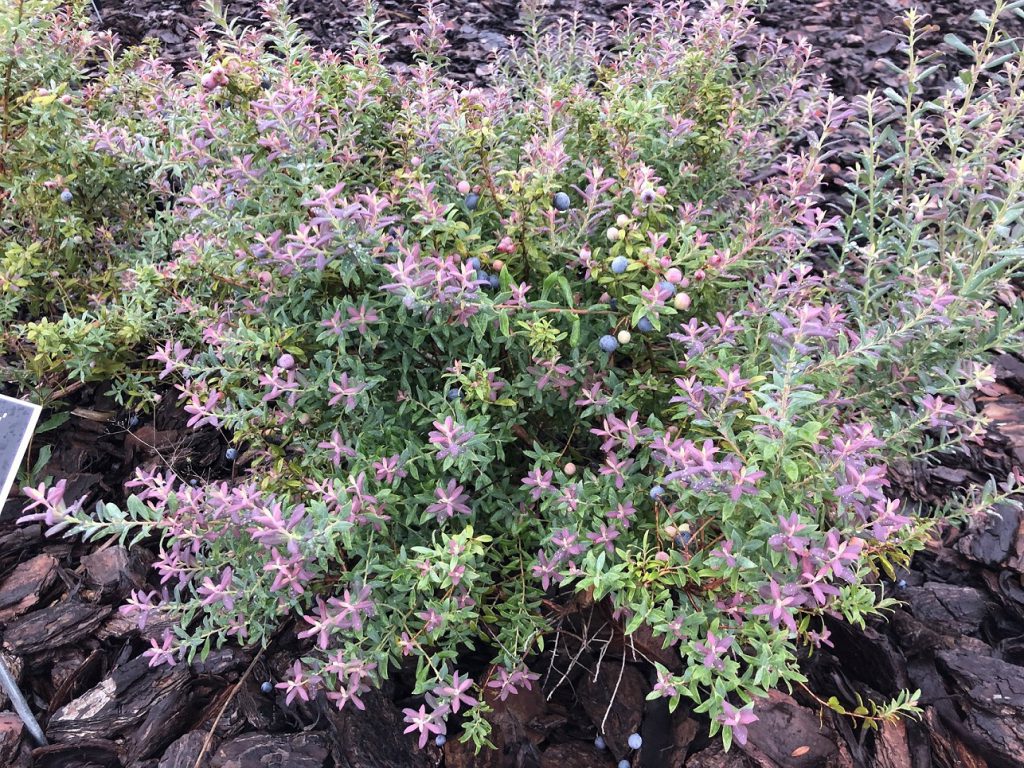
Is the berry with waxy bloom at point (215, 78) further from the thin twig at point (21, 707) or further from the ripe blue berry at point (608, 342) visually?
the thin twig at point (21, 707)

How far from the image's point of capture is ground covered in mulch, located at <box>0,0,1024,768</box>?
224 centimetres

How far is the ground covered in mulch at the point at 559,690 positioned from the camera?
2.24 metres

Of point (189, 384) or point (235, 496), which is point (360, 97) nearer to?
point (189, 384)

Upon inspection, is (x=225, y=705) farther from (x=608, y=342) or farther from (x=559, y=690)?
(x=608, y=342)

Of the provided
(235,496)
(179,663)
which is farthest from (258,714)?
(235,496)

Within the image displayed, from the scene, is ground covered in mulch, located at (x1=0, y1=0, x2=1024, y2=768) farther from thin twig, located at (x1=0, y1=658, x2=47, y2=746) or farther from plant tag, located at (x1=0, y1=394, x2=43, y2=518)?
plant tag, located at (x1=0, y1=394, x2=43, y2=518)

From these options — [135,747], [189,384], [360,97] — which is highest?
[360,97]

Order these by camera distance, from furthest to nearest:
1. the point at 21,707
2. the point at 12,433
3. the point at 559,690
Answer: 1. the point at 559,690
2. the point at 21,707
3. the point at 12,433

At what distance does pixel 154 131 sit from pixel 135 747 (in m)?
2.21

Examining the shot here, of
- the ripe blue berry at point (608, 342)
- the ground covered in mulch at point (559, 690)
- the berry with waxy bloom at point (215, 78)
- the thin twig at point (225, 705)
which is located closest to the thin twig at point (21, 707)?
the ground covered in mulch at point (559, 690)

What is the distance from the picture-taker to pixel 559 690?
2.50 metres

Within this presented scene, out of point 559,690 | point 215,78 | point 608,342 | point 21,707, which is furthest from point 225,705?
point 215,78

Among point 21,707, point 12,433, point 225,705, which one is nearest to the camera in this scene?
point 12,433

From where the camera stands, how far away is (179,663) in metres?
2.57
